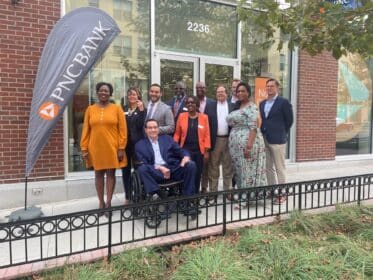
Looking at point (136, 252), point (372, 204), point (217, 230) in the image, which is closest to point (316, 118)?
point (372, 204)

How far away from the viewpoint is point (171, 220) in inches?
173

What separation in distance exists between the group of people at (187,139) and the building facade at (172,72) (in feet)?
4.02

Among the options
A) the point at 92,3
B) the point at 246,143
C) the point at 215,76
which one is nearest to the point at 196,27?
the point at 215,76

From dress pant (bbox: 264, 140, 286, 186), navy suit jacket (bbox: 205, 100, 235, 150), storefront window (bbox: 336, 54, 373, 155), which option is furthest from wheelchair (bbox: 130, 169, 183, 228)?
storefront window (bbox: 336, 54, 373, 155)

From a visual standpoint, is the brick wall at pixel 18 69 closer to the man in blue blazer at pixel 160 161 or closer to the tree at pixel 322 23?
the man in blue blazer at pixel 160 161

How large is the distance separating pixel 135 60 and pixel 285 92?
3448 mm

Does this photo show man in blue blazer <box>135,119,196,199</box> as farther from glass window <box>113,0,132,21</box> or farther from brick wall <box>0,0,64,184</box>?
glass window <box>113,0,132,21</box>

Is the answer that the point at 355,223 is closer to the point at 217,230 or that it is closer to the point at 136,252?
the point at 217,230

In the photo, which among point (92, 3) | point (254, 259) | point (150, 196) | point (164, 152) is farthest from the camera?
point (92, 3)

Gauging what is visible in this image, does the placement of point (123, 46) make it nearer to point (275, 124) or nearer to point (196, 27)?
point (196, 27)

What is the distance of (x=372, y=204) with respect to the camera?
517cm

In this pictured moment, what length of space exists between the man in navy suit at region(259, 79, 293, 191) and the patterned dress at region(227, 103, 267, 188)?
0.37m

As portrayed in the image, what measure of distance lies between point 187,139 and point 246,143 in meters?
0.79

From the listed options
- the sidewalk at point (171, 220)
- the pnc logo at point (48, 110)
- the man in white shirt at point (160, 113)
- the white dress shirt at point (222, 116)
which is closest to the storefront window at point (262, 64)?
the sidewalk at point (171, 220)
